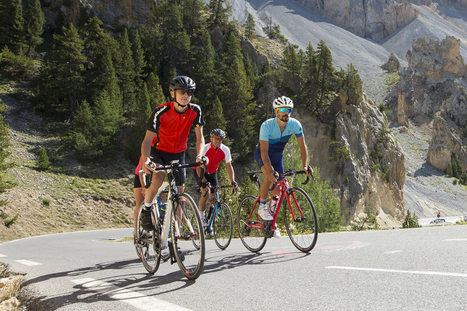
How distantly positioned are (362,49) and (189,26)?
445 ft

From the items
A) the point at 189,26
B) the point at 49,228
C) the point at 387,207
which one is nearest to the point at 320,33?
the point at 189,26

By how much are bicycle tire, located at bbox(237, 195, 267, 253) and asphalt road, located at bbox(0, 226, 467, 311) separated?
0.78m

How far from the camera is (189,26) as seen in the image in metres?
73.4

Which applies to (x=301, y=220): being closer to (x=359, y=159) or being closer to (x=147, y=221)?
(x=147, y=221)

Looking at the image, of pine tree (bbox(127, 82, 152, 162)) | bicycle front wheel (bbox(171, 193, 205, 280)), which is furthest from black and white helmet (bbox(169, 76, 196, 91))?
pine tree (bbox(127, 82, 152, 162))

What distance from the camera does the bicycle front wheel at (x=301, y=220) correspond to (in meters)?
5.67

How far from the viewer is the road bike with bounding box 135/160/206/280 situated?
4.05 meters

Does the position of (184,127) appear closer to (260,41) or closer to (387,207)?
(387,207)

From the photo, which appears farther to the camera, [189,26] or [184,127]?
[189,26]

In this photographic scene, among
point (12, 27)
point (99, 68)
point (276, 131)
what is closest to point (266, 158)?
point (276, 131)

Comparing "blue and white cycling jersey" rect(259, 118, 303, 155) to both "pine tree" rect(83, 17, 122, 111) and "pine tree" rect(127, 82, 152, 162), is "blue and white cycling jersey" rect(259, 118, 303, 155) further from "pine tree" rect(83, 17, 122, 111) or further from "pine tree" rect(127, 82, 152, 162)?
"pine tree" rect(83, 17, 122, 111)

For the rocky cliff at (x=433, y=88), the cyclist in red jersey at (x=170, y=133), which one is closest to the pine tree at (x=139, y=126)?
the cyclist in red jersey at (x=170, y=133)

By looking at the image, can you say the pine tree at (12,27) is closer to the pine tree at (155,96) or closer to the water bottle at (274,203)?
the pine tree at (155,96)

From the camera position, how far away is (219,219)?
7.59m
